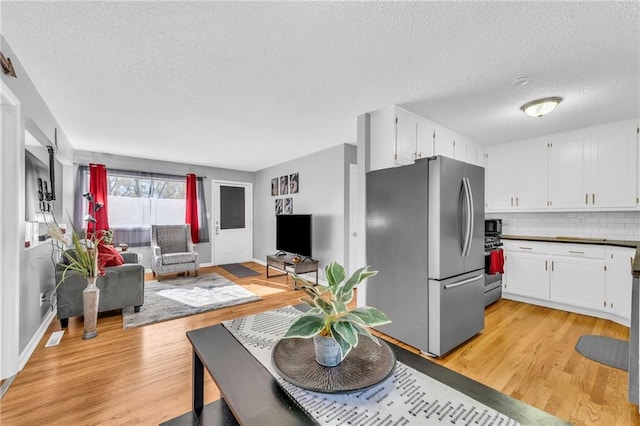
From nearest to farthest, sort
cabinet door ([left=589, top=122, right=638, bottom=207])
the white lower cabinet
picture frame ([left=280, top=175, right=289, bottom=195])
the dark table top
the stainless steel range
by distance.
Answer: the dark table top, the white lower cabinet, cabinet door ([left=589, top=122, right=638, bottom=207]), the stainless steel range, picture frame ([left=280, top=175, right=289, bottom=195])

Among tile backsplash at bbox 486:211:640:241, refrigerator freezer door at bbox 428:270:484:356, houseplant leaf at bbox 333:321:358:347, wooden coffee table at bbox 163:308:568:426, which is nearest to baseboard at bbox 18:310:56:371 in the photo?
wooden coffee table at bbox 163:308:568:426

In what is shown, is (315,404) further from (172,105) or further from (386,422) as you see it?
(172,105)

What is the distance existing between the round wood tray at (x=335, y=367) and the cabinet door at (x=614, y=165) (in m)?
3.93

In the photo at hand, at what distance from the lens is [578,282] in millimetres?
3289

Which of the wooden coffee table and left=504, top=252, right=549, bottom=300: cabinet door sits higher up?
the wooden coffee table

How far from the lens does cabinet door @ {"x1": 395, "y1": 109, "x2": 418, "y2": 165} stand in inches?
113

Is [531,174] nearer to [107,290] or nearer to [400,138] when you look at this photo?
[400,138]

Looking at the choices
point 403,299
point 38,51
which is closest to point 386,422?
point 403,299

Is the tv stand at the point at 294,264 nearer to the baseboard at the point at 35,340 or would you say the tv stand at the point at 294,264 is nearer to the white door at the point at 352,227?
the white door at the point at 352,227

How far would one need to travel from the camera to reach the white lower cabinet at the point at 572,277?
3.00 m

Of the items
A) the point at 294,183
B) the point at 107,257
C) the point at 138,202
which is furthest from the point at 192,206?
the point at 107,257

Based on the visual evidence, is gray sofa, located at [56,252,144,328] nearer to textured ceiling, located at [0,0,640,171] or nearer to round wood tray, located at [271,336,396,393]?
textured ceiling, located at [0,0,640,171]

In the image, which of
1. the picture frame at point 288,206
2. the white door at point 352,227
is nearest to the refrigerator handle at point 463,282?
the white door at point 352,227

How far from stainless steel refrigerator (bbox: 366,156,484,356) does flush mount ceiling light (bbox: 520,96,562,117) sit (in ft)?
2.41
